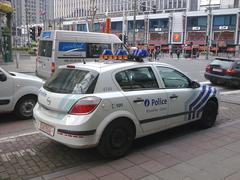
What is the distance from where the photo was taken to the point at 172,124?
18.5 feet

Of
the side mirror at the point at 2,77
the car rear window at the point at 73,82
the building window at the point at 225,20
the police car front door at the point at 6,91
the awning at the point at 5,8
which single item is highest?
the building window at the point at 225,20

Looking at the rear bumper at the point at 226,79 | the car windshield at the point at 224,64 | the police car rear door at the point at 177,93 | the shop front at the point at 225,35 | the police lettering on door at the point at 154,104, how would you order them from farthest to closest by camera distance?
the shop front at the point at 225,35 → the car windshield at the point at 224,64 → the rear bumper at the point at 226,79 → the police car rear door at the point at 177,93 → the police lettering on door at the point at 154,104

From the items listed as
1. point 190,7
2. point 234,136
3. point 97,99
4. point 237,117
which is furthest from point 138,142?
point 190,7

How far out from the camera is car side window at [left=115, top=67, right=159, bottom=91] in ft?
16.1

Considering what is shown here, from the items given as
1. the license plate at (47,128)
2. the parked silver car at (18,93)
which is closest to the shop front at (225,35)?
the parked silver car at (18,93)

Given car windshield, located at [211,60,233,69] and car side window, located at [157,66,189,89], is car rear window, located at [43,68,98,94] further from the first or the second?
car windshield, located at [211,60,233,69]

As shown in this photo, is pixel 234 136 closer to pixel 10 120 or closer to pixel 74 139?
pixel 74 139

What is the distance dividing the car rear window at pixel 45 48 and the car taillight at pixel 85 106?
876cm

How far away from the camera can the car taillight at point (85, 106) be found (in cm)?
438

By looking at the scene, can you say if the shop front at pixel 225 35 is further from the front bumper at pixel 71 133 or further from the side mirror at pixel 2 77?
the front bumper at pixel 71 133

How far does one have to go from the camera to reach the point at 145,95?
5.06 meters

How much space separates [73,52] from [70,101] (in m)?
8.83

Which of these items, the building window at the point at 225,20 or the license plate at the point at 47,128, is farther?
the building window at the point at 225,20

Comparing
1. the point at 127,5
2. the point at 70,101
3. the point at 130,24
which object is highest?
the point at 127,5
